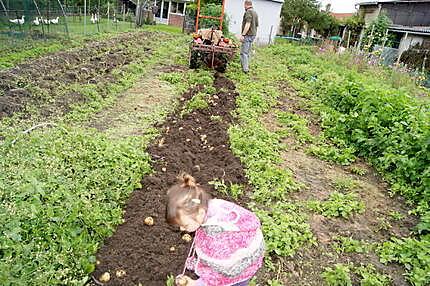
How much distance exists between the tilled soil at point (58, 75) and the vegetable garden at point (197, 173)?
47 millimetres

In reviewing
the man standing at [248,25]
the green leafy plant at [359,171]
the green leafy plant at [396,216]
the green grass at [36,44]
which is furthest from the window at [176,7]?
the green leafy plant at [396,216]

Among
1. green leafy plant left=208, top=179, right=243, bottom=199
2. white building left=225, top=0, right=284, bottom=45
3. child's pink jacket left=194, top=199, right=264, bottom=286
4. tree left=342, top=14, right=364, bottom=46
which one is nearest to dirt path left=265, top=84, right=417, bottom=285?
green leafy plant left=208, top=179, right=243, bottom=199

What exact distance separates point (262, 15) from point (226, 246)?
2856 cm

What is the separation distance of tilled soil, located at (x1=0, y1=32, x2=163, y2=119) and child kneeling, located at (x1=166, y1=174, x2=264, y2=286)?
4.94 metres

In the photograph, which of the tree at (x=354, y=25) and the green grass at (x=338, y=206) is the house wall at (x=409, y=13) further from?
the green grass at (x=338, y=206)

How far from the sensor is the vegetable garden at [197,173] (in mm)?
2984

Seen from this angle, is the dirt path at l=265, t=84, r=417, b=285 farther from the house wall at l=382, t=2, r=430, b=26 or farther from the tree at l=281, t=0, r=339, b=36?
the tree at l=281, t=0, r=339, b=36

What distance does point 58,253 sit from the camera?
2.69 meters

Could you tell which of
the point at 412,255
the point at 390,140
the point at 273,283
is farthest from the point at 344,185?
the point at 273,283

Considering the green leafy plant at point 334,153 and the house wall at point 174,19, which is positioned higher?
the house wall at point 174,19

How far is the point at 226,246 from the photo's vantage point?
2.09m

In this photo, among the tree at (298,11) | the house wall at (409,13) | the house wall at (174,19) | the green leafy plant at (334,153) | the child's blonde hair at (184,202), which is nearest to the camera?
the child's blonde hair at (184,202)

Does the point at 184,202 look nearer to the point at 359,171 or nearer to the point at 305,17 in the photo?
the point at 359,171

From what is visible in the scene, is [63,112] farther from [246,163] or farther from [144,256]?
[144,256]
